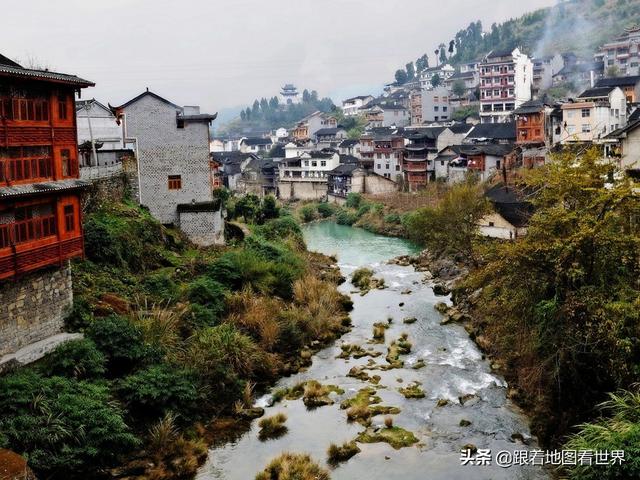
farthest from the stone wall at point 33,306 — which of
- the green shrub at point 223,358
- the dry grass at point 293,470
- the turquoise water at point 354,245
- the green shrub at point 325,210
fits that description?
the green shrub at point 325,210

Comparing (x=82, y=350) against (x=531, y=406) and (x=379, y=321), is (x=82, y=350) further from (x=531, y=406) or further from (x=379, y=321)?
(x=379, y=321)

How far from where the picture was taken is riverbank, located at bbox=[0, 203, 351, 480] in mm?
15945

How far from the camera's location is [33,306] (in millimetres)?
18703

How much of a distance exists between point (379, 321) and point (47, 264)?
16.2 meters

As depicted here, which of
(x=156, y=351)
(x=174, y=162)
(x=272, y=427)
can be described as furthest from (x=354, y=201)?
(x=272, y=427)

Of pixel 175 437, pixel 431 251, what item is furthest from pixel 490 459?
pixel 431 251

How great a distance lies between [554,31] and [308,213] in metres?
74.8

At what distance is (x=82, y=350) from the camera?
1839 centimetres

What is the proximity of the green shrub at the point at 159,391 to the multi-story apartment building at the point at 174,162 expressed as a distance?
15507 millimetres

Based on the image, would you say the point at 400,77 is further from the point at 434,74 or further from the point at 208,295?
the point at 208,295

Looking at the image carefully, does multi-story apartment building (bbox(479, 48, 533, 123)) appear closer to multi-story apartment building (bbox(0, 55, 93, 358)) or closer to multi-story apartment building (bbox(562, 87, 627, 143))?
multi-story apartment building (bbox(562, 87, 627, 143))

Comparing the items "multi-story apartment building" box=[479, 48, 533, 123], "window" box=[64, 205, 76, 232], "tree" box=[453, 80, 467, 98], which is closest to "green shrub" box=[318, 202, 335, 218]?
"multi-story apartment building" box=[479, 48, 533, 123]

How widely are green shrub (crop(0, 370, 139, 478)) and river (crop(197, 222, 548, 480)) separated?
105 inches

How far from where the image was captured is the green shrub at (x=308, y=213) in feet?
221
